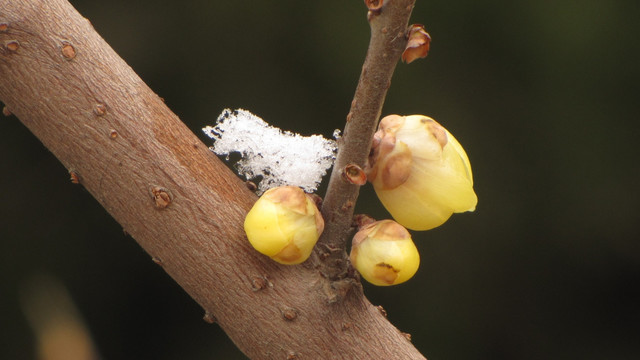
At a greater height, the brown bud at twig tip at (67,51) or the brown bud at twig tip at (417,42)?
the brown bud at twig tip at (417,42)

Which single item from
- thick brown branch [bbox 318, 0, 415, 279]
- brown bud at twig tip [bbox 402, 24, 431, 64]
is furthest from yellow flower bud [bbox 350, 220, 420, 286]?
brown bud at twig tip [bbox 402, 24, 431, 64]

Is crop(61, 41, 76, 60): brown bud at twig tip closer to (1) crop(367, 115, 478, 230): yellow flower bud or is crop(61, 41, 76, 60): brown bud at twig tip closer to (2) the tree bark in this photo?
(2) the tree bark

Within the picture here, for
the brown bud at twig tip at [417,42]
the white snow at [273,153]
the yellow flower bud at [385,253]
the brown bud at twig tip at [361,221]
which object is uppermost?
the white snow at [273,153]

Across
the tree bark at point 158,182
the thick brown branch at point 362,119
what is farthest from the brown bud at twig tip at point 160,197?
the thick brown branch at point 362,119

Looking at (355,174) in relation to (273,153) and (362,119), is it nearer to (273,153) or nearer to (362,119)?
(362,119)

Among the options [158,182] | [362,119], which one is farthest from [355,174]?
[158,182]

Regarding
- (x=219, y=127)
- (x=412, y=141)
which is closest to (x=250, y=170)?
(x=219, y=127)

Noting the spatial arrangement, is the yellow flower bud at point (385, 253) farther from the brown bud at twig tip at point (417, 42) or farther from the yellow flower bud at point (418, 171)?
the brown bud at twig tip at point (417, 42)

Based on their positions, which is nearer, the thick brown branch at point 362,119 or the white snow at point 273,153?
the thick brown branch at point 362,119
